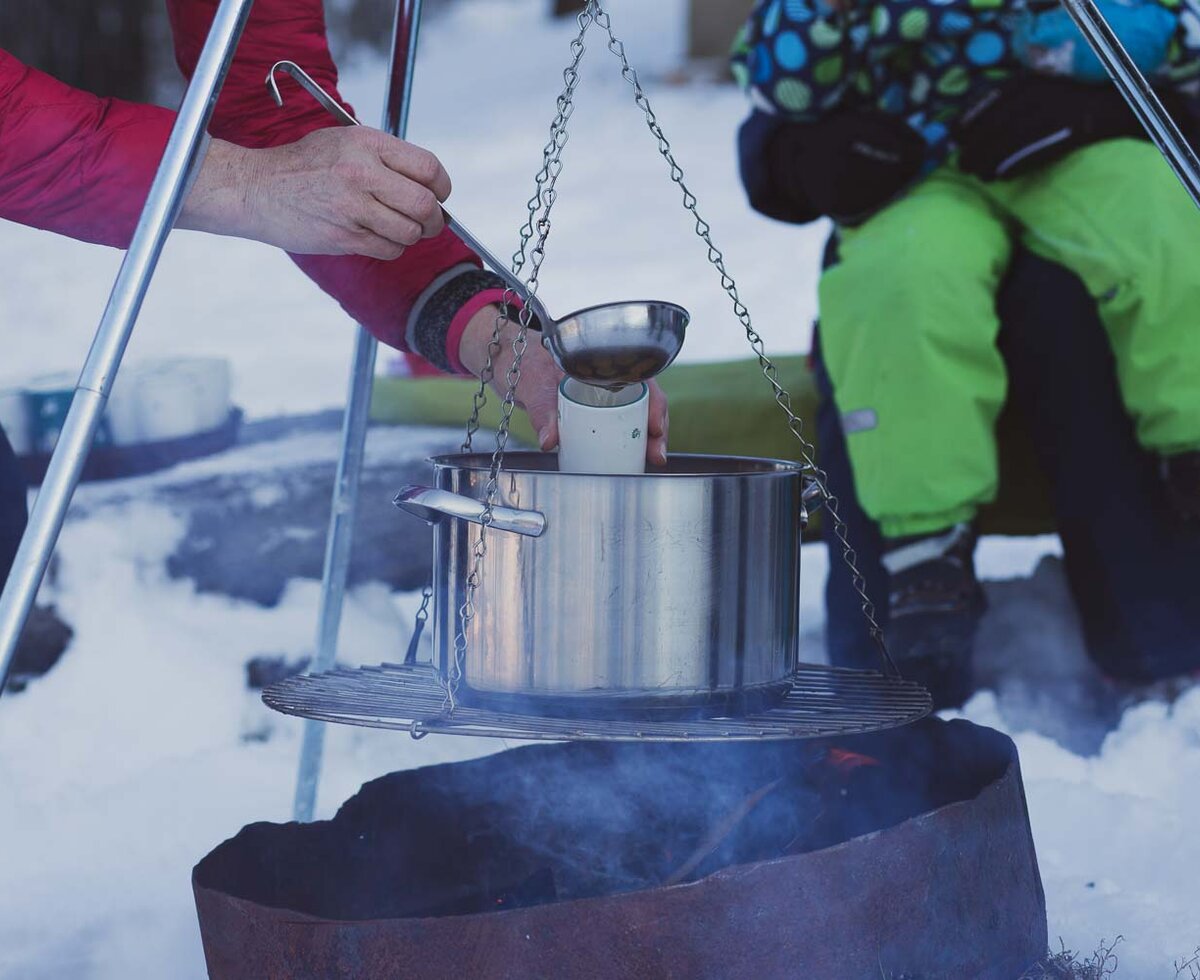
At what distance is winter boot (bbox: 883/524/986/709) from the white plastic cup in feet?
3.10

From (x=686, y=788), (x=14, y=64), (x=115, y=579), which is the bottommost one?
(x=686, y=788)

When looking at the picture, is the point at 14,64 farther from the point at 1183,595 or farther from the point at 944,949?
the point at 1183,595

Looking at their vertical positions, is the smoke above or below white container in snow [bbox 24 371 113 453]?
below

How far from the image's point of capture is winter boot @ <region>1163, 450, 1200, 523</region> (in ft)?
6.38

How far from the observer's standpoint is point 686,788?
4.92 feet

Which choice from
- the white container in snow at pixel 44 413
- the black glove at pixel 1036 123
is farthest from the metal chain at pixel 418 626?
the white container in snow at pixel 44 413

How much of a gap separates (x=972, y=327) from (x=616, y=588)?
46.3 inches

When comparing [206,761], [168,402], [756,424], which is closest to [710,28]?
[168,402]

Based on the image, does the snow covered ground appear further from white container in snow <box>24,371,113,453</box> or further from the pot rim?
the pot rim

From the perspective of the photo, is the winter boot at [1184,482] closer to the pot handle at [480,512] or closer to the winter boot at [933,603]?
the winter boot at [933,603]

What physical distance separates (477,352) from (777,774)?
550mm

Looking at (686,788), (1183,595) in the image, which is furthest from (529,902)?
(1183,595)

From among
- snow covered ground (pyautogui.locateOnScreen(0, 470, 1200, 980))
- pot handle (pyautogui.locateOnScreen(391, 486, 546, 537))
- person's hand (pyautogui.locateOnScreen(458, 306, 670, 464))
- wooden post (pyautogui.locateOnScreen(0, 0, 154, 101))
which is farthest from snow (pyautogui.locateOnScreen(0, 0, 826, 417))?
pot handle (pyautogui.locateOnScreen(391, 486, 546, 537))

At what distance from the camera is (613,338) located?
1155 mm
